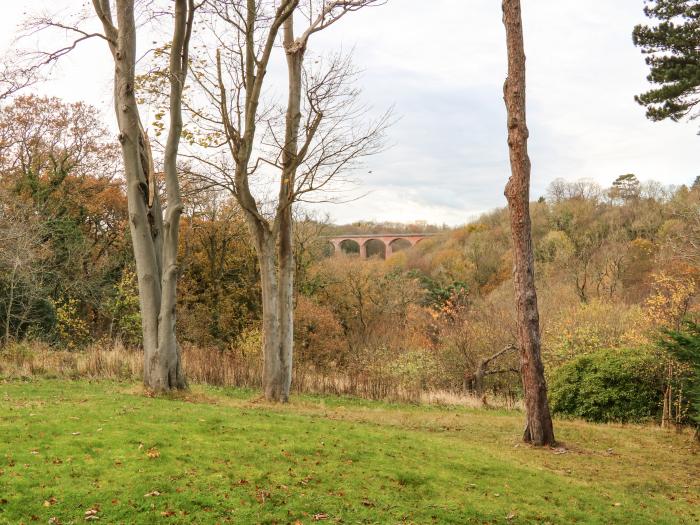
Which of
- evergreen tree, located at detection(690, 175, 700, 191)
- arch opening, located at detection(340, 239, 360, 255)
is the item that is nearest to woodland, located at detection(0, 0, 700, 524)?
evergreen tree, located at detection(690, 175, 700, 191)

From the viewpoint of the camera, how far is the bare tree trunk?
9680 millimetres

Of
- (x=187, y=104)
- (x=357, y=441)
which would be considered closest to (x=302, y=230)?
(x=187, y=104)

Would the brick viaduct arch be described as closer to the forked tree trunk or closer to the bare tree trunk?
the forked tree trunk

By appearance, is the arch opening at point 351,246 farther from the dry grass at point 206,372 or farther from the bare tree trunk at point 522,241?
the bare tree trunk at point 522,241

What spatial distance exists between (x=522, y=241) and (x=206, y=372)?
971cm

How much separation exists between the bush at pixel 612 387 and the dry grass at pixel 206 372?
1.80m

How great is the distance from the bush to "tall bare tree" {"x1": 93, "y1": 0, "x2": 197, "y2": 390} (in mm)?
8660

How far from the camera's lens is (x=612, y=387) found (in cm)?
1404

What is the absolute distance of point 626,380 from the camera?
13891 mm

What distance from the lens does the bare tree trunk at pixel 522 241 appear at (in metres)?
9.68

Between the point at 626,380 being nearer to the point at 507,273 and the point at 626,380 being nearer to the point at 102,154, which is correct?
the point at 102,154

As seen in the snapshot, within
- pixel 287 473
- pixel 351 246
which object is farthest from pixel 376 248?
pixel 287 473

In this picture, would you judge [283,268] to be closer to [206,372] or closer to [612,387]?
[206,372]

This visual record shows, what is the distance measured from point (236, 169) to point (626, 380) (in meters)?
9.44
